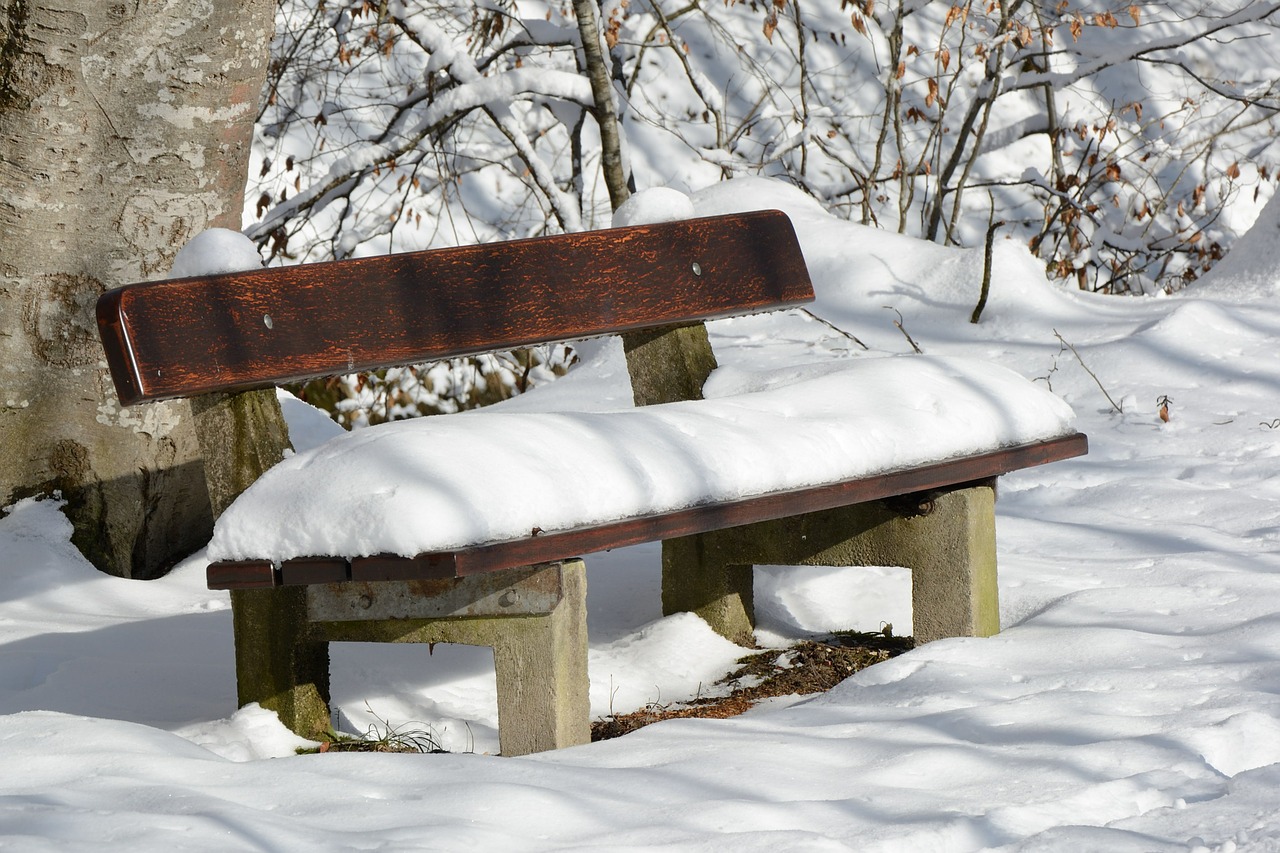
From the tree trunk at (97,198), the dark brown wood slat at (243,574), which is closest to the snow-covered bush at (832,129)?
the tree trunk at (97,198)

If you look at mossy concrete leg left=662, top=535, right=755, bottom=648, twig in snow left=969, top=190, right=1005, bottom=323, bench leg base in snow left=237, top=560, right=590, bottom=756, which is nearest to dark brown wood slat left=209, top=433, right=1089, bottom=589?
bench leg base in snow left=237, top=560, right=590, bottom=756

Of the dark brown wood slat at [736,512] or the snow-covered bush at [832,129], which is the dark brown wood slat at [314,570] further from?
the snow-covered bush at [832,129]

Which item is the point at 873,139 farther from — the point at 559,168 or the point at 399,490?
the point at 399,490

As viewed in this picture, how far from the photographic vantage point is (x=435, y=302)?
2.64m

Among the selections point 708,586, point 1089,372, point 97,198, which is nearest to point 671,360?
point 708,586

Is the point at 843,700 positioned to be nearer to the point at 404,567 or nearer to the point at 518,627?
the point at 518,627

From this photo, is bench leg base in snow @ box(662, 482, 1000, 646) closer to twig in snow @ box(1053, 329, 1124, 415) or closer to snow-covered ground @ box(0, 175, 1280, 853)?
snow-covered ground @ box(0, 175, 1280, 853)

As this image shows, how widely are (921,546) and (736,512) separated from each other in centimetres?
76

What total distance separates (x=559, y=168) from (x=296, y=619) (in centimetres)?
694

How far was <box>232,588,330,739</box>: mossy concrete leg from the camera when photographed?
236 centimetres

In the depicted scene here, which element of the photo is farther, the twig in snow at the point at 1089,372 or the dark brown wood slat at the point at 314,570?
the twig in snow at the point at 1089,372

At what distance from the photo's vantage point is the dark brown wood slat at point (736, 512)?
1902mm

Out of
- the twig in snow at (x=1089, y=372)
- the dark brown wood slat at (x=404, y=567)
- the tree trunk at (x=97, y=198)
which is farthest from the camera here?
the twig in snow at (x=1089, y=372)

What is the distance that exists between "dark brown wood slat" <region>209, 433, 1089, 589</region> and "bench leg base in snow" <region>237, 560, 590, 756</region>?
0.34 feet
